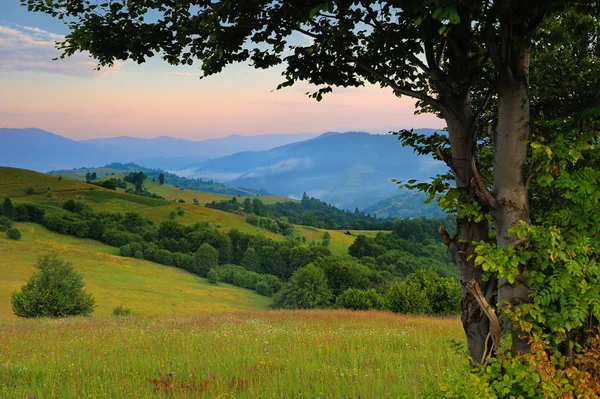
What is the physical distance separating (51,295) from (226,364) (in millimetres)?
35717

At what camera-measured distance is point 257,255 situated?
5276 inches

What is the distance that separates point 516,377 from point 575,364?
3.15 ft

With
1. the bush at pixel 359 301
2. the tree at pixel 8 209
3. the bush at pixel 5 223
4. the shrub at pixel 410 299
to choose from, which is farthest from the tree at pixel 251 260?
the shrub at pixel 410 299

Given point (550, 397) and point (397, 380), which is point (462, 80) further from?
point (397, 380)

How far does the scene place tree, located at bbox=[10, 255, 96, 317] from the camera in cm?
3856

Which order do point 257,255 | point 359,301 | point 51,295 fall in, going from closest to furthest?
point 51,295 → point 359,301 → point 257,255

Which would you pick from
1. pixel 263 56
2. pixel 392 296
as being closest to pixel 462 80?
pixel 263 56

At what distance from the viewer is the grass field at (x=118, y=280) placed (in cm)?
7338

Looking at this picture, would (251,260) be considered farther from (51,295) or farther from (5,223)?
(51,295)

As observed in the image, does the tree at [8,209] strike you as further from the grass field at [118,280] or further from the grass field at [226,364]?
the grass field at [226,364]

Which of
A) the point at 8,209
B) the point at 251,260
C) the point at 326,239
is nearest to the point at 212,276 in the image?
the point at 251,260

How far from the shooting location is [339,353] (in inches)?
456

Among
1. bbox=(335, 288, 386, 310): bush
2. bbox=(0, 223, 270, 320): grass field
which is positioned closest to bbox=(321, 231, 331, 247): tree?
bbox=(0, 223, 270, 320): grass field

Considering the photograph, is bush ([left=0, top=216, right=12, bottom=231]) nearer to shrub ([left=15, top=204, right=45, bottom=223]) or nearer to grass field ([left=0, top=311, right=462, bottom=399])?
shrub ([left=15, top=204, right=45, bottom=223])
